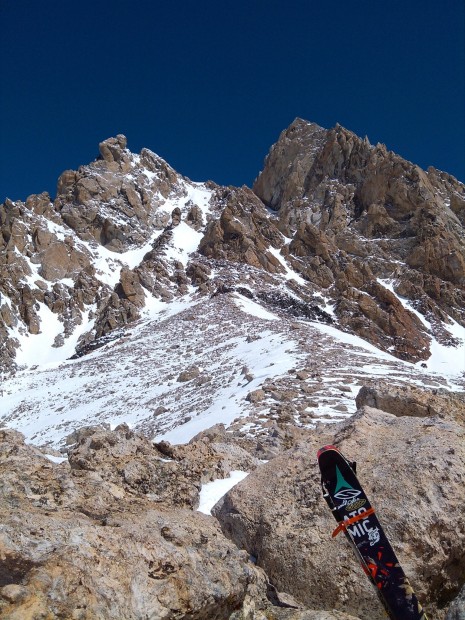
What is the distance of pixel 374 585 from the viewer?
5.18 metres

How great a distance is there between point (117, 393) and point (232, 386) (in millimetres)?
9440

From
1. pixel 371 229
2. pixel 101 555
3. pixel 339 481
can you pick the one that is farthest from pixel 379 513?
pixel 371 229

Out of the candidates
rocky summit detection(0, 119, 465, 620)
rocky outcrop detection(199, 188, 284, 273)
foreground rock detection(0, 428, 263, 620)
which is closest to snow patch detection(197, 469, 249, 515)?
rocky summit detection(0, 119, 465, 620)

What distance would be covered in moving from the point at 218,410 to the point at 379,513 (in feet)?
40.2

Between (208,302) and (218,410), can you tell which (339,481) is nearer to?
(218,410)

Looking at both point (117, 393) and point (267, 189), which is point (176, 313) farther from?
point (267, 189)

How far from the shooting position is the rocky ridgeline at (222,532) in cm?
408

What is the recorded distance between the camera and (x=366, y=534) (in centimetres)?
545

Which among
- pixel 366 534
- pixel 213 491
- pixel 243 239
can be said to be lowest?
pixel 213 491

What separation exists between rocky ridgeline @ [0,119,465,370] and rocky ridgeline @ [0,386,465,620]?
1979 inches

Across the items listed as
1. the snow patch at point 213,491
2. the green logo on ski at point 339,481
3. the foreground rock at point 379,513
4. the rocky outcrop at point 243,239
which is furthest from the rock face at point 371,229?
the green logo on ski at point 339,481

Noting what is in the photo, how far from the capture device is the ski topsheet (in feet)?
16.6

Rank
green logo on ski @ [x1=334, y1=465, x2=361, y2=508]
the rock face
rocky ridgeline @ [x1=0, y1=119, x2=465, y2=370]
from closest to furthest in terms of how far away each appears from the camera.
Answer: green logo on ski @ [x1=334, y1=465, x2=361, y2=508]
rocky ridgeline @ [x1=0, y1=119, x2=465, y2=370]
the rock face

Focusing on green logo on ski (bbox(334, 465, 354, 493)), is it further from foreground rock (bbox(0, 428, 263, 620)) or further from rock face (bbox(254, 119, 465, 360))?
rock face (bbox(254, 119, 465, 360))
